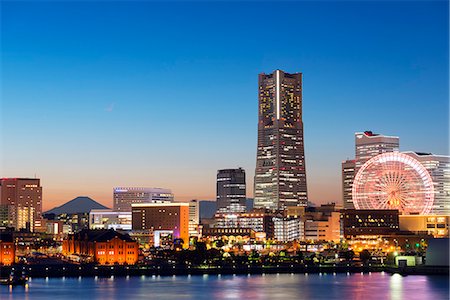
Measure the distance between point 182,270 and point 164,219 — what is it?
66013 mm

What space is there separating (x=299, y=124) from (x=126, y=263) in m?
103

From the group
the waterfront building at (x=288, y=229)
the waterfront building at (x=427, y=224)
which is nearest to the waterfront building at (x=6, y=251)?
the waterfront building at (x=427, y=224)

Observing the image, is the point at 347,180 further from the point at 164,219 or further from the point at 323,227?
the point at 164,219

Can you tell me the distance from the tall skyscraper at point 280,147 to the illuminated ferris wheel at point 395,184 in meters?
73.5

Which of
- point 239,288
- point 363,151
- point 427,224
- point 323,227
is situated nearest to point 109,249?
point 239,288

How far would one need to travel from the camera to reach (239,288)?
230ft

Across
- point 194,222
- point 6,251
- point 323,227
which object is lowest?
point 6,251

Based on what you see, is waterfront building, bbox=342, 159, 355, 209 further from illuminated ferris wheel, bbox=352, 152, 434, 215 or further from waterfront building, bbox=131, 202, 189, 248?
illuminated ferris wheel, bbox=352, 152, 434, 215

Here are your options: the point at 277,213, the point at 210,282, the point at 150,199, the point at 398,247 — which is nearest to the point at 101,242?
the point at 210,282

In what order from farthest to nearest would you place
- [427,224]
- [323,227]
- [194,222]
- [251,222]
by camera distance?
[194,222] < [251,222] < [323,227] < [427,224]

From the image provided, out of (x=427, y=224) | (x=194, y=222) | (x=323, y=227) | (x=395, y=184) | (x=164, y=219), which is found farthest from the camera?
(x=194, y=222)

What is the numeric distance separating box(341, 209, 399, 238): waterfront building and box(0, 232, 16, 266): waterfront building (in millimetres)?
52705

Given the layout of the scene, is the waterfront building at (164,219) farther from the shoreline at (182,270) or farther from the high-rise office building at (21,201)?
Result: the shoreline at (182,270)

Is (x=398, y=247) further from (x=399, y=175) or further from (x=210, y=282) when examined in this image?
(x=210, y=282)
